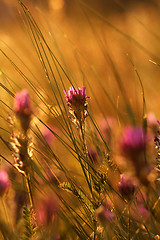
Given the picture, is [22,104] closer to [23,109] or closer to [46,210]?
[23,109]

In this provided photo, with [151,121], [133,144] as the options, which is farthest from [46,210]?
[151,121]

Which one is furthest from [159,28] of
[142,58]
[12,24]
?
[12,24]

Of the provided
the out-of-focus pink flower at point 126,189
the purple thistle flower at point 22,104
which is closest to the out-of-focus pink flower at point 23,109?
the purple thistle flower at point 22,104

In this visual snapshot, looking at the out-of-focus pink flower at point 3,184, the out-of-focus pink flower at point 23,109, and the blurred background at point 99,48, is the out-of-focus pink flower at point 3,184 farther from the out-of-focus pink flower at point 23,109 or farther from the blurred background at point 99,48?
the blurred background at point 99,48

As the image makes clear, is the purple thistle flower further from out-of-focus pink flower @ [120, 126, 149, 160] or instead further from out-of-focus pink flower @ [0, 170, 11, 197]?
out-of-focus pink flower @ [120, 126, 149, 160]

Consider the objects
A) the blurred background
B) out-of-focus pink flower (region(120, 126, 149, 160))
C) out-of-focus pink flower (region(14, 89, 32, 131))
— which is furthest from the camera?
the blurred background

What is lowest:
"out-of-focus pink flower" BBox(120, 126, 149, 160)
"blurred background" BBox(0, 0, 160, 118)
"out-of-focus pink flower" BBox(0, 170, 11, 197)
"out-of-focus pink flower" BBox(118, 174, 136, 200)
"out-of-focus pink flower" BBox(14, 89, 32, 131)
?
"out-of-focus pink flower" BBox(118, 174, 136, 200)

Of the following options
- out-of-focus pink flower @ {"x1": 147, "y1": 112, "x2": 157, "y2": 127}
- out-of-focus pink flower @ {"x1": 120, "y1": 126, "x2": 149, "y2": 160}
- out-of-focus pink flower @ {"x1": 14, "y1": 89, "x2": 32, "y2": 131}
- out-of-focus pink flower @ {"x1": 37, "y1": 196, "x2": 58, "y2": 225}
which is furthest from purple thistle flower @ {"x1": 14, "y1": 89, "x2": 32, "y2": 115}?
out-of-focus pink flower @ {"x1": 147, "y1": 112, "x2": 157, "y2": 127}
